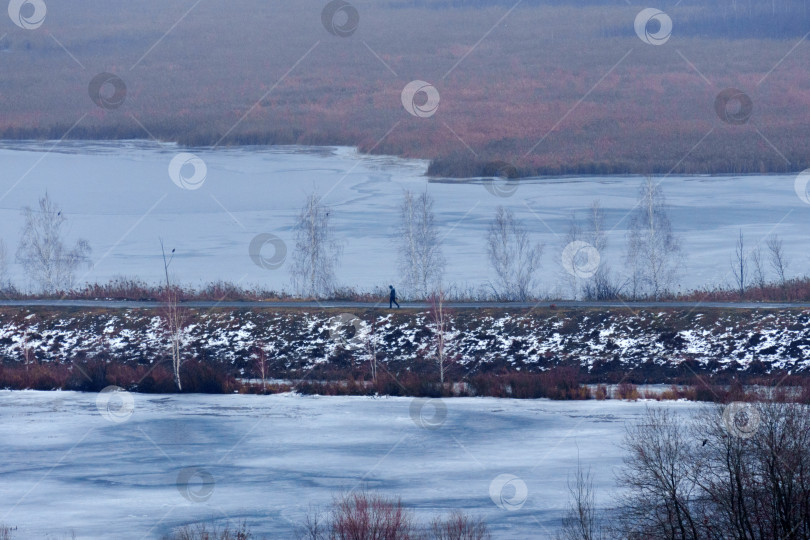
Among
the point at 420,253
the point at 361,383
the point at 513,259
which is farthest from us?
the point at 420,253

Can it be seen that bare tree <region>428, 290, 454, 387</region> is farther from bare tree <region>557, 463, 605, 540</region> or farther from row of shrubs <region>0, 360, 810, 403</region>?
bare tree <region>557, 463, 605, 540</region>

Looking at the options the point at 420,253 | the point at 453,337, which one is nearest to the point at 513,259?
the point at 420,253

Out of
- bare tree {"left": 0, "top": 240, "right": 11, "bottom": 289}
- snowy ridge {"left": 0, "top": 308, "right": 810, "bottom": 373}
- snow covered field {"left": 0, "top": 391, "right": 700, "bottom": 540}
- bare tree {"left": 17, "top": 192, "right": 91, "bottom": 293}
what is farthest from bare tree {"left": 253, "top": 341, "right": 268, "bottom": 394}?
bare tree {"left": 0, "top": 240, "right": 11, "bottom": 289}

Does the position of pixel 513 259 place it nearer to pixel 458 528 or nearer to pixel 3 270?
pixel 3 270

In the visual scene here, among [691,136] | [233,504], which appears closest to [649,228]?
[233,504]

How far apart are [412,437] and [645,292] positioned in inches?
565

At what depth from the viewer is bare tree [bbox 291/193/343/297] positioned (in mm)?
37031

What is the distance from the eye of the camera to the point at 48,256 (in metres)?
39.5

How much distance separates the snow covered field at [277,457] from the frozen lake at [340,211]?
10.7 meters

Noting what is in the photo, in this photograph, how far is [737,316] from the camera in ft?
98.0

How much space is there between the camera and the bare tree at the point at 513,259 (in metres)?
35.2

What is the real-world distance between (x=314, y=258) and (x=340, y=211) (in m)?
10.7

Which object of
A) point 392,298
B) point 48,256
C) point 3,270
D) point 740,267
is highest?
point 48,256

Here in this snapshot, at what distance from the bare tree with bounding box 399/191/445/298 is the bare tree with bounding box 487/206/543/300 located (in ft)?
6.73
